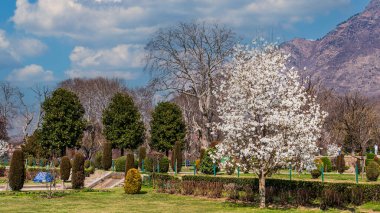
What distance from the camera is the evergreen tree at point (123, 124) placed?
50781 mm

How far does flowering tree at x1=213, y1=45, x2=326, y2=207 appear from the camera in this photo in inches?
805

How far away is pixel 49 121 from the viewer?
4941cm

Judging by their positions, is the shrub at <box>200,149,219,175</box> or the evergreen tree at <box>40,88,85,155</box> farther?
the evergreen tree at <box>40,88,85,155</box>

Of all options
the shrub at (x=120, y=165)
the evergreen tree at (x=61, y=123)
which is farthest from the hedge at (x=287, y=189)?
the evergreen tree at (x=61, y=123)

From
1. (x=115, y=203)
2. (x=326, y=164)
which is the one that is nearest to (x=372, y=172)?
(x=326, y=164)

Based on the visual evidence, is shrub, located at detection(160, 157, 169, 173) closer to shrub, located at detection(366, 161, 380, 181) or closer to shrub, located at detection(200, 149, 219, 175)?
shrub, located at detection(200, 149, 219, 175)

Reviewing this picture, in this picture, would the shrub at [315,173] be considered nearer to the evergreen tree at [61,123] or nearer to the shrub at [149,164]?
the shrub at [149,164]

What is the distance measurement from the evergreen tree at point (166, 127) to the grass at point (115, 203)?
72.2 feet

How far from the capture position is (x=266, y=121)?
2078cm

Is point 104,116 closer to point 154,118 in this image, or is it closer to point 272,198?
point 154,118

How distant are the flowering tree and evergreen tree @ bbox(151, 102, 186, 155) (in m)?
29.5

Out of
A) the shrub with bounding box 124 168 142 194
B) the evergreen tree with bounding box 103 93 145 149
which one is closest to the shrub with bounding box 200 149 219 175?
the shrub with bounding box 124 168 142 194

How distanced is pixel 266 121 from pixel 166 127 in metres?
31.2

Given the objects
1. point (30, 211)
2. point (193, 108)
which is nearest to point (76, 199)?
point (30, 211)
